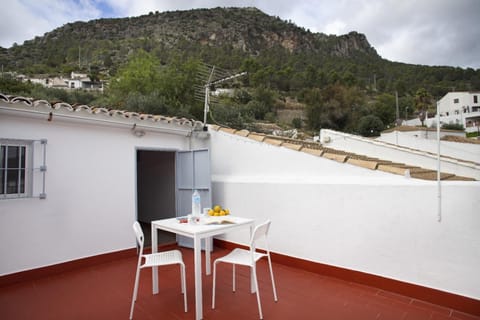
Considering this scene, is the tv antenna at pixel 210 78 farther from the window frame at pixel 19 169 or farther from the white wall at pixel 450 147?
the white wall at pixel 450 147

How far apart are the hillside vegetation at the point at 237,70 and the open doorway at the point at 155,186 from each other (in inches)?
72.0

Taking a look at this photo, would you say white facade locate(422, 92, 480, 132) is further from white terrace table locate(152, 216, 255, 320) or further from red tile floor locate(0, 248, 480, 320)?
white terrace table locate(152, 216, 255, 320)

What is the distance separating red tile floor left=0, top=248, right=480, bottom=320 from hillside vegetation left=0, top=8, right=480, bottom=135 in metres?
4.97

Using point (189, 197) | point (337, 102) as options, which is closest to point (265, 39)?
point (337, 102)

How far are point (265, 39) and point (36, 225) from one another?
65417 millimetres

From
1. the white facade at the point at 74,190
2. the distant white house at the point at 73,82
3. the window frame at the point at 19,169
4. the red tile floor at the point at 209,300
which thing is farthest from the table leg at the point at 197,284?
the distant white house at the point at 73,82

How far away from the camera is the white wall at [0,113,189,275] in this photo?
11.6ft

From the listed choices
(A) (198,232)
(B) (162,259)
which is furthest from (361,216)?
(B) (162,259)

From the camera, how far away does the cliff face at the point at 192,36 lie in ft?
149

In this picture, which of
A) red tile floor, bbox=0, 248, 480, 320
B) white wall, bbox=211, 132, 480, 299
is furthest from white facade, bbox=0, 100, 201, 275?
white wall, bbox=211, 132, 480, 299

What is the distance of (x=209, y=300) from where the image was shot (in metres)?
2.99

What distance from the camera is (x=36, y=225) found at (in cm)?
368

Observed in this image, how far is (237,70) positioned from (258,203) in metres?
29.9

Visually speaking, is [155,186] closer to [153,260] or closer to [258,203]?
[258,203]
